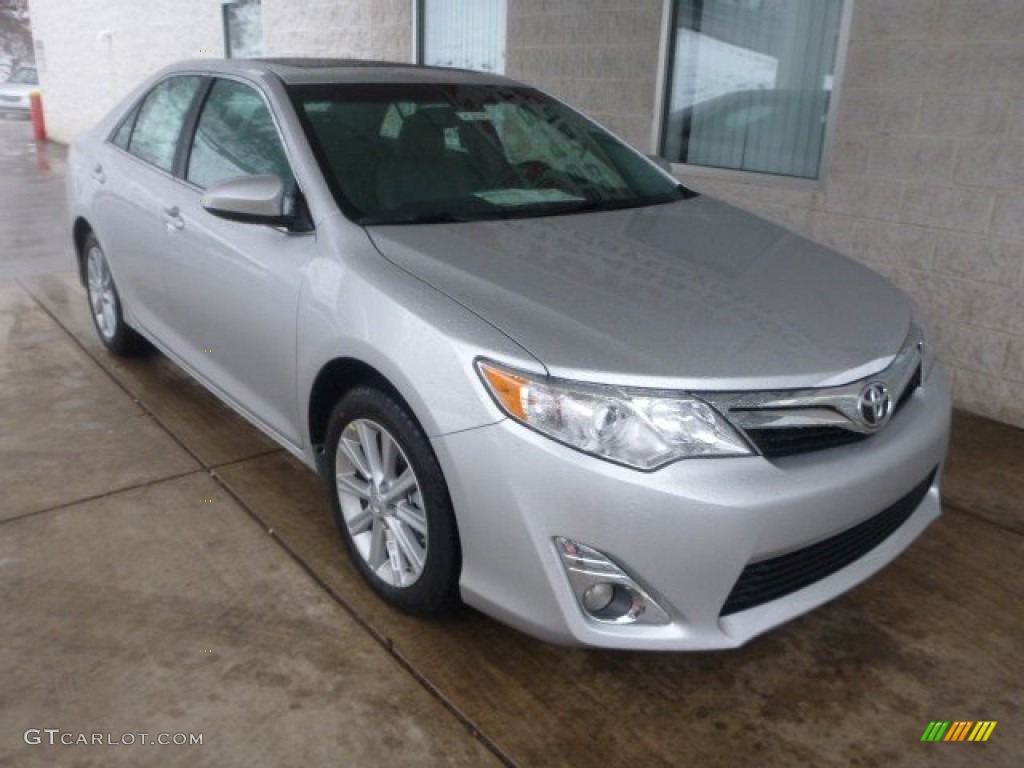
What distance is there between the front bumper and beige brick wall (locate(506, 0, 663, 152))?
13.9 ft

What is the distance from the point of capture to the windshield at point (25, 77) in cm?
2846

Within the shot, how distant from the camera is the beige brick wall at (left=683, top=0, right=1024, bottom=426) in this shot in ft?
14.0

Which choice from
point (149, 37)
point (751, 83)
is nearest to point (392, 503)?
point (751, 83)

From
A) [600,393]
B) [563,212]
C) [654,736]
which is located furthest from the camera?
[563,212]

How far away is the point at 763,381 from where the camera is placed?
220 cm

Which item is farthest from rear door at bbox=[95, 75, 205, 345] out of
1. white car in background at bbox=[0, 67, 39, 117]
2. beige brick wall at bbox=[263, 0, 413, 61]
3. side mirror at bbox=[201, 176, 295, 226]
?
white car in background at bbox=[0, 67, 39, 117]

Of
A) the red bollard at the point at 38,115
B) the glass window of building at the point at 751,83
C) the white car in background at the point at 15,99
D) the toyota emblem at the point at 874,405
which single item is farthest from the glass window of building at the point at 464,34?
the white car in background at the point at 15,99

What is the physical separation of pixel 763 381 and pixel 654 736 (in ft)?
3.05

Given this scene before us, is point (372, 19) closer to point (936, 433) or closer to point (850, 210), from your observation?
point (850, 210)

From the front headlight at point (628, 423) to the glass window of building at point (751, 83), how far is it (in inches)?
136

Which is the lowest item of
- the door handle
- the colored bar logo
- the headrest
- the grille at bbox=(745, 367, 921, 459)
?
the colored bar logo

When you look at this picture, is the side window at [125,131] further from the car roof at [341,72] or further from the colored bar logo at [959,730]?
the colored bar logo at [959,730]

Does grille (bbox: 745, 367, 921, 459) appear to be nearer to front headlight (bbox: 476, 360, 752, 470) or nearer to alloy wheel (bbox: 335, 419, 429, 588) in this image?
front headlight (bbox: 476, 360, 752, 470)

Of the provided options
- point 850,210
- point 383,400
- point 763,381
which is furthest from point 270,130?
point 850,210
